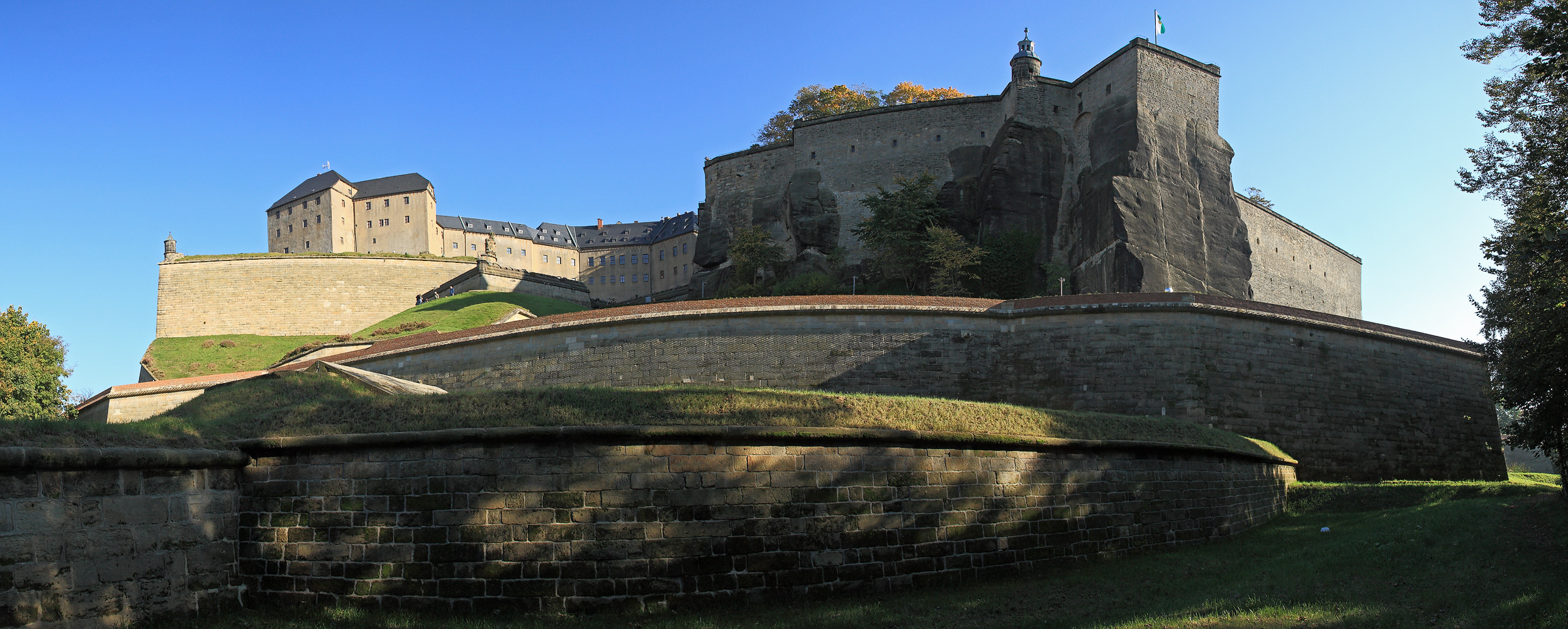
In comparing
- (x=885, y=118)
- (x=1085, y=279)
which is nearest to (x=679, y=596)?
(x=1085, y=279)

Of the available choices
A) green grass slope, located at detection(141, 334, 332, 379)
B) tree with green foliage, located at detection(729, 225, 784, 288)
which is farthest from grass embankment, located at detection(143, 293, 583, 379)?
tree with green foliage, located at detection(729, 225, 784, 288)

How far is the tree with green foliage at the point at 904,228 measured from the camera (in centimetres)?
3641

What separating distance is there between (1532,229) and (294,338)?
2051 inches

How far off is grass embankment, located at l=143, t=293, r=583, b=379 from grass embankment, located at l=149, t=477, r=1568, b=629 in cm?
3287

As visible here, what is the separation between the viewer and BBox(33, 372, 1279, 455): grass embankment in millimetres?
9000

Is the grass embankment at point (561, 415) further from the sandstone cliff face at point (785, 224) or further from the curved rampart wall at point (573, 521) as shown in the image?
the sandstone cliff face at point (785, 224)

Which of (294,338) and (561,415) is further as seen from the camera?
(294,338)

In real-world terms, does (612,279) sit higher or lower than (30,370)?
higher

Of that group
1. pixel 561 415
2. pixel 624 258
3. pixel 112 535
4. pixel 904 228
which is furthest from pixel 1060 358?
pixel 624 258

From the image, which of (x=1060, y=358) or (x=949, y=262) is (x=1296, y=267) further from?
(x=1060, y=358)

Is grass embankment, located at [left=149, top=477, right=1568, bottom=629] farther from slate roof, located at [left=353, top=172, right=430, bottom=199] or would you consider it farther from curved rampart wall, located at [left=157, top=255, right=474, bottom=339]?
slate roof, located at [left=353, top=172, right=430, bottom=199]

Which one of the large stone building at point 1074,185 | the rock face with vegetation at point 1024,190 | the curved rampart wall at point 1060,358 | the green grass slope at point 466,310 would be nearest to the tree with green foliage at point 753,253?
the rock face with vegetation at point 1024,190

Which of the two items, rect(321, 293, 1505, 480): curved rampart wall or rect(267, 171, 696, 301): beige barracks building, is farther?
rect(267, 171, 696, 301): beige barracks building

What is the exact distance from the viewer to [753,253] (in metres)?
41.9
